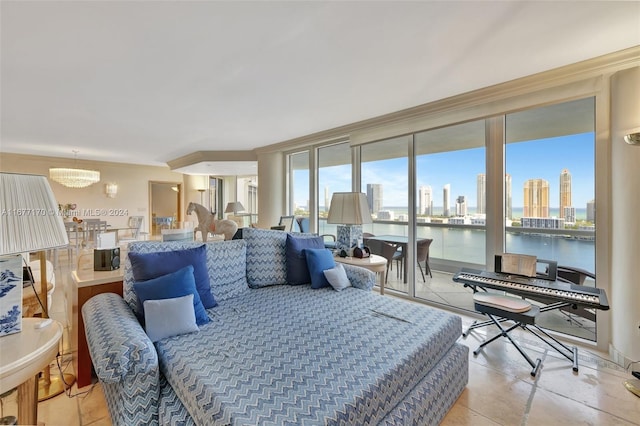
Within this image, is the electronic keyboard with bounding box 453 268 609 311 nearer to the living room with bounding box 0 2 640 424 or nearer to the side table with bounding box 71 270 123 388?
the living room with bounding box 0 2 640 424

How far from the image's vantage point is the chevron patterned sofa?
45.3 inches

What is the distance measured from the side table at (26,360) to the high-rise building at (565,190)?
3894 mm

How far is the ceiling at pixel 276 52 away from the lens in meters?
1.80

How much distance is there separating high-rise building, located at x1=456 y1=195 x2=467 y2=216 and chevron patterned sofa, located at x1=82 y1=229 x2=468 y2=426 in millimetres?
1775

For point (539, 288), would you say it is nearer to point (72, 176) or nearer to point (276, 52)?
point (276, 52)

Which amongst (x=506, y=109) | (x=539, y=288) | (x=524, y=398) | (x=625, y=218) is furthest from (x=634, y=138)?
(x=524, y=398)

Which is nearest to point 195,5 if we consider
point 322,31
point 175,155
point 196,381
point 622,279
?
point 322,31

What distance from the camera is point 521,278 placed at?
2.53m

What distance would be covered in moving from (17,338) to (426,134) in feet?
13.2

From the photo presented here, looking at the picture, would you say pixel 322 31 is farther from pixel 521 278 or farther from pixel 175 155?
pixel 175 155

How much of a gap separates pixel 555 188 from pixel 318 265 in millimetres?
2449

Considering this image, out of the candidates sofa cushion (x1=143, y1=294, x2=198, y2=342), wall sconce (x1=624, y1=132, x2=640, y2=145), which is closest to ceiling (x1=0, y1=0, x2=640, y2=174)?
wall sconce (x1=624, y1=132, x2=640, y2=145)

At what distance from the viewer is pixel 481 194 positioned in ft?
10.6

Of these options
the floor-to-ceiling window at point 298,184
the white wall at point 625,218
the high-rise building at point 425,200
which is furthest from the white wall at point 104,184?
the white wall at point 625,218
